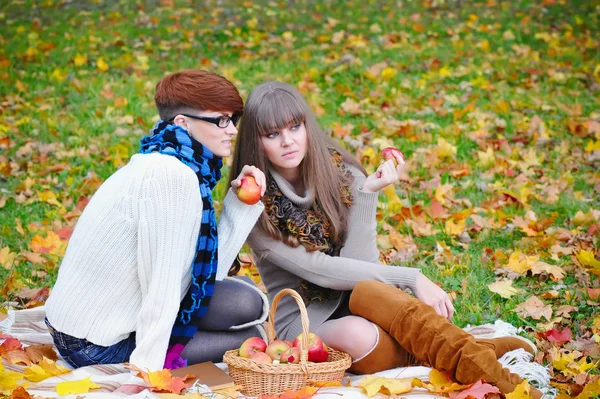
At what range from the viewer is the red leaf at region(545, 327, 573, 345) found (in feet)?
10.9

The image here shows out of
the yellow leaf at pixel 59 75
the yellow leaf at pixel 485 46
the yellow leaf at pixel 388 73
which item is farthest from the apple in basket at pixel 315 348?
the yellow leaf at pixel 485 46

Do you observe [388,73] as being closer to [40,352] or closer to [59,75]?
[59,75]

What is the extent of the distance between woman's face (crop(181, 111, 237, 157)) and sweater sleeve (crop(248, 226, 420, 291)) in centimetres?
44

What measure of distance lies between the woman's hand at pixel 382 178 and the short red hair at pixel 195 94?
660 mm

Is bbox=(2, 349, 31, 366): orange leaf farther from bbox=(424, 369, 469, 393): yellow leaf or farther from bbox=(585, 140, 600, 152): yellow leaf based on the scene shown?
bbox=(585, 140, 600, 152): yellow leaf

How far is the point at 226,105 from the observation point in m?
3.04

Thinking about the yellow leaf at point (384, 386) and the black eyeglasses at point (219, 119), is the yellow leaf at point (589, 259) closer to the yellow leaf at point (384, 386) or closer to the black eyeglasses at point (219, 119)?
the yellow leaf at point (384, 386)

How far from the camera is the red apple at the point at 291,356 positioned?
9.39 feet

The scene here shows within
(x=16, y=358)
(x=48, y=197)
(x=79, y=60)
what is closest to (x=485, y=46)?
(x=79, y=60)

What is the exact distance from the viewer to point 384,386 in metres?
2.80

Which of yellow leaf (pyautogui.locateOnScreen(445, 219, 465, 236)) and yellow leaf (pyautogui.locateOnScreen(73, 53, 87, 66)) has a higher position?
yellow leaf (pyautogui.locateOnScreen(73, 53, 87, 66))

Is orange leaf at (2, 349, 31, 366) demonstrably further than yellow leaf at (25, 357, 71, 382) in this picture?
Yes

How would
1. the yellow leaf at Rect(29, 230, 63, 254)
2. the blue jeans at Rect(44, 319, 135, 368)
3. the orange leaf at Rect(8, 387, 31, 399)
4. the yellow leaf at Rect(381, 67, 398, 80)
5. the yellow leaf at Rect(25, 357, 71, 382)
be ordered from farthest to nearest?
1. the yellow leaf at Rect(381, 67, 398, 80)
2. the yellow leaf at Rect(29, 230, 63, 254)
3. the blue jeans at Rect(44, 319, 135, 368)
4. the yellow leaf at Rect(25, 357, 71, 382)
5. the orange leaf at Rect(8, 387, 31, 399)

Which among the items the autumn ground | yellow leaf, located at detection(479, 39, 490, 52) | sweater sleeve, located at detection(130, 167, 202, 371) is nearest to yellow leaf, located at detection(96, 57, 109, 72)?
the autumn ground
